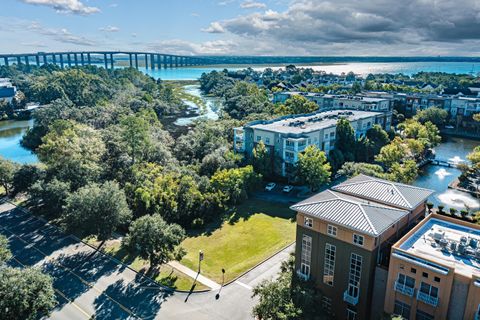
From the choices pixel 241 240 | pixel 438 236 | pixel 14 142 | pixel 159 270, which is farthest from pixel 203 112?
pixel 438 236

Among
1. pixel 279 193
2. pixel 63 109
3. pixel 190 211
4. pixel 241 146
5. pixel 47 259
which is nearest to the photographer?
pixel 47 259

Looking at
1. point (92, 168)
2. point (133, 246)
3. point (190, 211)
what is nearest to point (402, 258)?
point (133, 246)

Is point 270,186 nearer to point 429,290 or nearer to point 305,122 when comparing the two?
point 305,122

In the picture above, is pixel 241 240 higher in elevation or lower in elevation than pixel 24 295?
lower

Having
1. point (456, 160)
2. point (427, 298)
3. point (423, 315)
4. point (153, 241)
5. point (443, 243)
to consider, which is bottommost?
point (456, 160)

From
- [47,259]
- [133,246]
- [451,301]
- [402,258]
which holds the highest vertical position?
[402,258]

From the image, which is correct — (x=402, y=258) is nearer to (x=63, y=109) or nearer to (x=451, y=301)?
(x=451, y=301)
